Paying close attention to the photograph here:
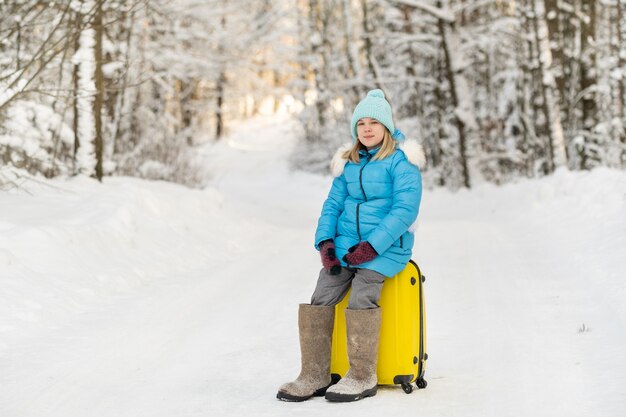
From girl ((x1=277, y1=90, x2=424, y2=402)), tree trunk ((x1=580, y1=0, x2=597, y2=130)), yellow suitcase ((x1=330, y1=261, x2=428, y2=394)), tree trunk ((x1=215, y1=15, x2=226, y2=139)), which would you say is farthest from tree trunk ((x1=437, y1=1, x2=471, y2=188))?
tree trunk ((x1=215, y1=15, x2=226, y2=139))

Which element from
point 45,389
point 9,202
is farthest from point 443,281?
point 9,202

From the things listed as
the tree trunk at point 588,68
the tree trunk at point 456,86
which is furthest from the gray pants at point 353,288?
→ the tree trunk at point 456,86

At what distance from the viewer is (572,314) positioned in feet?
20.1

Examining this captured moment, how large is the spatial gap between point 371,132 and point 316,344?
128 centimetres

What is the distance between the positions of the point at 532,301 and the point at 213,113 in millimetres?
38388

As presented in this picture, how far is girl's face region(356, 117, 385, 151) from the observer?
4.69m

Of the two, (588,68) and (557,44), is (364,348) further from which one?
(557,44)

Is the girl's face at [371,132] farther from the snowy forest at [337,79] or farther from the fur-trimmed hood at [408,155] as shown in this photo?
the snowy forest at [337,79]

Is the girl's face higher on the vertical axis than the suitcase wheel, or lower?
higher

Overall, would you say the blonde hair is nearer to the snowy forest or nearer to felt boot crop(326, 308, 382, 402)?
felt boot crop(326, 308, 382, 402)

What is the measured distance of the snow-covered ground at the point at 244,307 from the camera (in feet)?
14.3

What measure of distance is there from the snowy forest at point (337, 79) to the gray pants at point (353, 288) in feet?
14.1

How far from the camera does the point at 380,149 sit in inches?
183

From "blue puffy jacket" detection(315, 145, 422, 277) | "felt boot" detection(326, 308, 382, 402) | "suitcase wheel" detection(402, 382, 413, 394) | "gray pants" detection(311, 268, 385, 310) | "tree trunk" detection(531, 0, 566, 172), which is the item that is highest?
"tree trunk" detection(531, 0, 566, 172)
